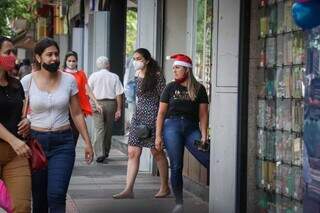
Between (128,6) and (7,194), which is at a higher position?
(128,6)

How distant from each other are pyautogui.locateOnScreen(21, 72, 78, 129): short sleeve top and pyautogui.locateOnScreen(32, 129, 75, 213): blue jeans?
0.09 meters

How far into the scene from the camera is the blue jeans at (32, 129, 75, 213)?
618 cm

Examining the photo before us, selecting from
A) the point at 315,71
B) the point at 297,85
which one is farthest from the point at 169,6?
the point at 315,71

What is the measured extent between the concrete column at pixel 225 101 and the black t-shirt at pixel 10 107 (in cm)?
264

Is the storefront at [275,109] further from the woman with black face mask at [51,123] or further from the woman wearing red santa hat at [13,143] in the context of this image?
the woman wearing red santa hat at [13,143]

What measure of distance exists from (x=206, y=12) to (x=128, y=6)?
8.18 m

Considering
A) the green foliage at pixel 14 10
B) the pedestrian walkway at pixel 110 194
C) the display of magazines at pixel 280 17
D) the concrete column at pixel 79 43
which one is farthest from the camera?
the green foliage at pixel 14 10

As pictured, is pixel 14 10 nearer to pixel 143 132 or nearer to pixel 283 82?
pixel 143 132

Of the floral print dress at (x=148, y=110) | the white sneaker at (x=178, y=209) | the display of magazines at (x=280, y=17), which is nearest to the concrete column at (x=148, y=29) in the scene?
the floral print dress at (x=148, y=110)

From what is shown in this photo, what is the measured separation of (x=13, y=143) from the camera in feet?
18.6

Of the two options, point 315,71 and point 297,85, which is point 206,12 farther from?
point 315,71

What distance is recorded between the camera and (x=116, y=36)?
1784 cm

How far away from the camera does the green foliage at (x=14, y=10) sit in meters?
30.9

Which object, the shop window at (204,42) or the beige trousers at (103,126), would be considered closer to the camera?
the shop window at (204,42)
